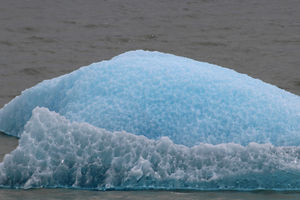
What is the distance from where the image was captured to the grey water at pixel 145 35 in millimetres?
6168

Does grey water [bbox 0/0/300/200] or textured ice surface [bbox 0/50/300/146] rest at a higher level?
grey water [bbox 0/0/300/200]

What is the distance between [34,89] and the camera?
4.13 metres

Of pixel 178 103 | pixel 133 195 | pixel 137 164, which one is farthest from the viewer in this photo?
pixel 178 103

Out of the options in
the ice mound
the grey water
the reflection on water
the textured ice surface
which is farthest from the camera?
the grey water

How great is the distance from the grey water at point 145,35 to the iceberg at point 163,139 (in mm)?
707

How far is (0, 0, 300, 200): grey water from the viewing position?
6.17m

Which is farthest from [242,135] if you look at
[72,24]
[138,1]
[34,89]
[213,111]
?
[138,1]

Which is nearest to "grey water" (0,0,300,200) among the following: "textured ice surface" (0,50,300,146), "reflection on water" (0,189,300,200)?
"textured ice surface" (0,50,300,146)

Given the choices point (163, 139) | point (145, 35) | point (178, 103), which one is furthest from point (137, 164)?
point (145, 35)

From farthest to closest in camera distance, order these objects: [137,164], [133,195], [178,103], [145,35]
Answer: [145,35] < [178,103] < [137,164] < [133,195]

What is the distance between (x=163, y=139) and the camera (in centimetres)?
332

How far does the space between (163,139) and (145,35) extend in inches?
176

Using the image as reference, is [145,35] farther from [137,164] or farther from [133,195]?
[133,195]

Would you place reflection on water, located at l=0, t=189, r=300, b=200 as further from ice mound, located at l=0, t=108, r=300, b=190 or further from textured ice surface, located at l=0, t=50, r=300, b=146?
textured ice surface, located at l=0, t=50, r=300, b=146
